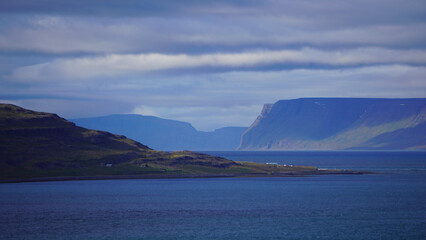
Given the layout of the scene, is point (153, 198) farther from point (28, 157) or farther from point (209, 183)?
point (28, 157)

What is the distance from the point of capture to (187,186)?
573 feet

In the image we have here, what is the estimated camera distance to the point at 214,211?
11125 centimetres

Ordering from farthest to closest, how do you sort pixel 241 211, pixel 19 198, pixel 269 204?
pixel 19 198 < pixel 269 204 < pixel 241 211

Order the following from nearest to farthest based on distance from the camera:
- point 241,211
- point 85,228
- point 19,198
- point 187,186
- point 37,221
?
point 85,228, point 37,221, point 241,211, point 19,198, point 187,186

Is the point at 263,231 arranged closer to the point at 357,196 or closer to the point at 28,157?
the point at 357,196

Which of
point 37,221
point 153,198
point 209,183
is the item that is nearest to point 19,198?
point 153,198

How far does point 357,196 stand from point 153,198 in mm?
47379

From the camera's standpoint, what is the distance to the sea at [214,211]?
8519 cm

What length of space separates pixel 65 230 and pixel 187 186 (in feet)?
289

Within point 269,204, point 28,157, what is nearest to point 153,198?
point 269,204

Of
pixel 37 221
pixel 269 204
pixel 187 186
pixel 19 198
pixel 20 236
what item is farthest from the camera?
pixel 187 186

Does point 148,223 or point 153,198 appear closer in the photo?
point 148,223

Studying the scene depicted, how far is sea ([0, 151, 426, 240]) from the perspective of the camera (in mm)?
85188

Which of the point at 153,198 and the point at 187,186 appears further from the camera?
the point at 187,186
